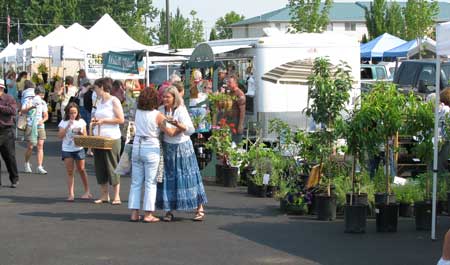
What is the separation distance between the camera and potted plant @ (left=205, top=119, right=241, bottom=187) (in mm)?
16250

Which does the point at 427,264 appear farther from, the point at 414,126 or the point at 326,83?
the point at 326,83

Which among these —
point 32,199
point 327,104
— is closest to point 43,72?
point 32,199

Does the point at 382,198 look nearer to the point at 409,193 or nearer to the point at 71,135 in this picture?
the point at 409,193

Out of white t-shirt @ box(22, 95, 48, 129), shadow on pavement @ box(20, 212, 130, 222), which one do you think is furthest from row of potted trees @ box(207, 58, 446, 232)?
white t-shirt @ box(22, 95, 48, 129)

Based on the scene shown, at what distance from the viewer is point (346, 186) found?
12445mm

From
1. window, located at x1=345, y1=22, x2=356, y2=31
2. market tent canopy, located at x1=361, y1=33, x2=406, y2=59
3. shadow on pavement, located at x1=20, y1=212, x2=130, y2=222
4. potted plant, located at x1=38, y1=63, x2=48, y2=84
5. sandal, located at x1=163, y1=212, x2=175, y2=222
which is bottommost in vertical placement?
shadow on pavement, located at x1=20, y1=212, x2=130, y2=222

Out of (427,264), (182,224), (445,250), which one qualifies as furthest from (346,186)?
(445,250)

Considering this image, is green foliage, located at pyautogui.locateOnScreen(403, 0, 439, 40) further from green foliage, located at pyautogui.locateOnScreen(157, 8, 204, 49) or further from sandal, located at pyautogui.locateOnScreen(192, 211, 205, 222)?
sandal, located at pyautogui.locateOnScreen(192, 211, 205, 222)

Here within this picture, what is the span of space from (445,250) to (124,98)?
45.9ft

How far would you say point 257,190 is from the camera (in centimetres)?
1483

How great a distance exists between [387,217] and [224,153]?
5.83 m

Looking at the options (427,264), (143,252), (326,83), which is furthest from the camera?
(326,83)

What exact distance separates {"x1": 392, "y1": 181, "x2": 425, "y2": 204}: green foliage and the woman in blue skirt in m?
2.73

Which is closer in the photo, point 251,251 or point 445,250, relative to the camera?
point 445,250
